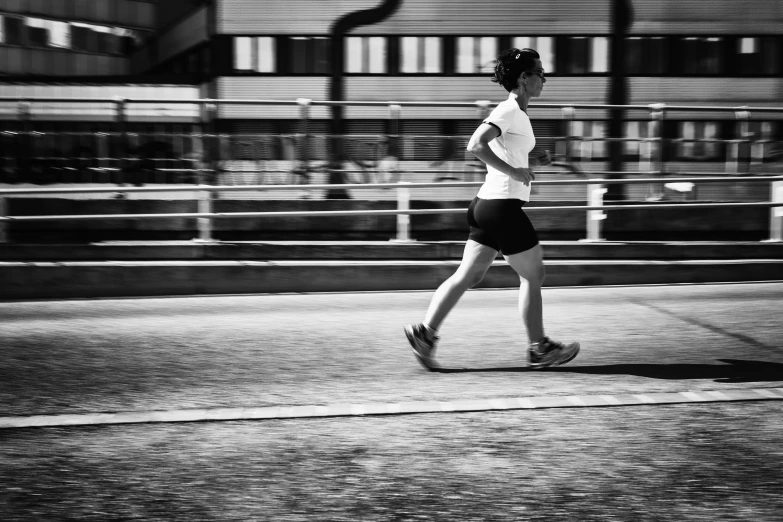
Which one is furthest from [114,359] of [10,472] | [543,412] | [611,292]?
[611,292]

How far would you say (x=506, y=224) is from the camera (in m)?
5.07

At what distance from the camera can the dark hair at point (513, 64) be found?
5.21 metres

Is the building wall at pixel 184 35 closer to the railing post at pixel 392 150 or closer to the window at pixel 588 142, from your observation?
the railing post at pixel 392 150

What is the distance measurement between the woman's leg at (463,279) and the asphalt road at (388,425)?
0.34 meters

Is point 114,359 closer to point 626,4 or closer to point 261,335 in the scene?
point 261,335

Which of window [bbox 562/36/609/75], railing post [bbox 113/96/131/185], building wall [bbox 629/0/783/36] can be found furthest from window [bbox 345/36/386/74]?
railing post [bbox 113/96/131/185]

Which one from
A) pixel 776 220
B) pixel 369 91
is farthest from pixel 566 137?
pixel 369 91

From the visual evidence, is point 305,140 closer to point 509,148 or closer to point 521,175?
point 509,148

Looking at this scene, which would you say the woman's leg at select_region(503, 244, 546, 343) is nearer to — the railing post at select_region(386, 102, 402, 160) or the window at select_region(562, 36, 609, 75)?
the railing post at select_region(386, 102, 402, 160)

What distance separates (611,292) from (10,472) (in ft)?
20.3

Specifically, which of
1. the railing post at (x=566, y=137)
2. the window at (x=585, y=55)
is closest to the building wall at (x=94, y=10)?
the window at (x=585, y=55)

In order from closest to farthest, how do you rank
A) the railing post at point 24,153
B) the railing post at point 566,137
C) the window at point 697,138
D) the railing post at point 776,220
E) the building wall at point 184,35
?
the railing post at point 776,220 → the railing post at point 24,153 → the window at point 697,138 → the railing post at point 566,137 → the building wall at point 184,35

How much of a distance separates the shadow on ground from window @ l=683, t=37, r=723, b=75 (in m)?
33.7

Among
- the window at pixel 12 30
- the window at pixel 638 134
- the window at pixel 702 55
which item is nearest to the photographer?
the window at pixel 638 134
